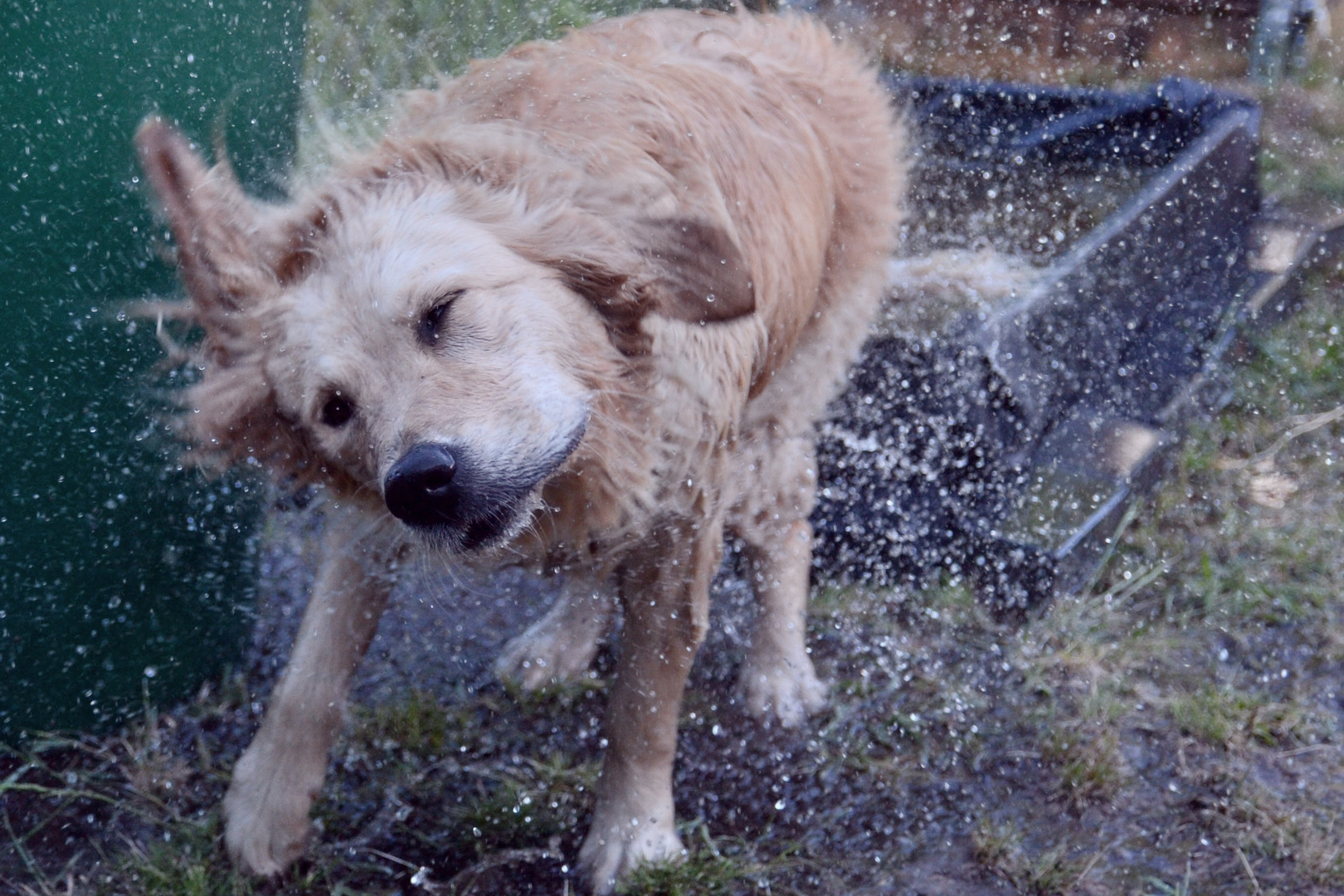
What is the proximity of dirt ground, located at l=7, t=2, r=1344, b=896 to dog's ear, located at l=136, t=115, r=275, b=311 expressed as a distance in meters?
0.71

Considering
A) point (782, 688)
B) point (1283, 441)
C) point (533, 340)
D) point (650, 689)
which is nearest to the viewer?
point (533, 340)

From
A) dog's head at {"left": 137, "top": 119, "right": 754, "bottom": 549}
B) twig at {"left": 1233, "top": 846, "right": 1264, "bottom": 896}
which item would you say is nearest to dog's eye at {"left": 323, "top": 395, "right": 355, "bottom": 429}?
dog's head at {"left": 137, "top": 119, "right": 754, "bottom": 549}

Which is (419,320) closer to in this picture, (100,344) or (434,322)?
(434,322)

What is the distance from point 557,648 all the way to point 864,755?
2.59 feet

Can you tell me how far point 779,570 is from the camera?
3.06m

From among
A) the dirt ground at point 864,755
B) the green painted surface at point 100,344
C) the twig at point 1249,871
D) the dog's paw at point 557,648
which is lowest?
the dog's paw at point 557,648

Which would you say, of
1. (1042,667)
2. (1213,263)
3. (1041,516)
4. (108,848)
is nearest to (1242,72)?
(1213,263)

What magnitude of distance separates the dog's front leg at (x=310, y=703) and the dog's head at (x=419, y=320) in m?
0.23

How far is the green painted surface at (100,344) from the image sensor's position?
2.14 meters

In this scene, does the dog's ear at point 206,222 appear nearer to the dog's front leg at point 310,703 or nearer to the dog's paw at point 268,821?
the dog's front leg at point 310,703

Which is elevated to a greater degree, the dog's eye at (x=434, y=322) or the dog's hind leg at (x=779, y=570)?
the dog's eye at (x=434, y=322)

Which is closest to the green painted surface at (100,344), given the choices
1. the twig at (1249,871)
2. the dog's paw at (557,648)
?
the dog's paw at (557,648)

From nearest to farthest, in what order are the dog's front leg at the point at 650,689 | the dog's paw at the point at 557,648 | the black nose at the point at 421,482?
1. the black nose at the point at 421,482
2. the dog's front leg at the point at 650,689
3. the dog's paw at the point at 557,648

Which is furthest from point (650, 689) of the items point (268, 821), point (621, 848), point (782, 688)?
point (268, 821)
